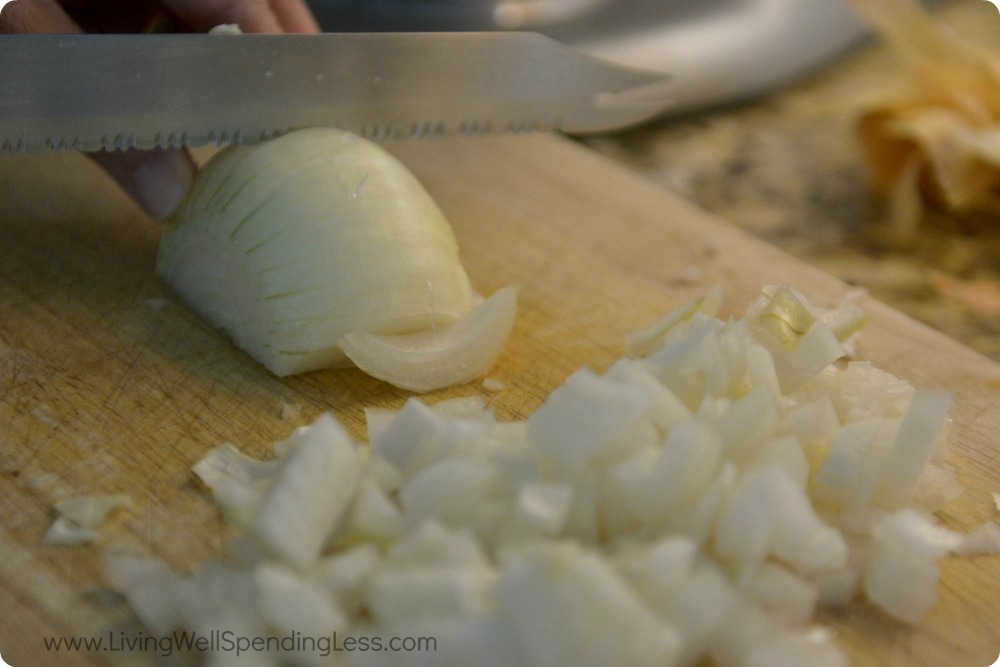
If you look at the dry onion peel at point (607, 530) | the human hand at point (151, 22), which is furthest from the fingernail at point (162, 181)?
the dry onion peel at point (607, 530)

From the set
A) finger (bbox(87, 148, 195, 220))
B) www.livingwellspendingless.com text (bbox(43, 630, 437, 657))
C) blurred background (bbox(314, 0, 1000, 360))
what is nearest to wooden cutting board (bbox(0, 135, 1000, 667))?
www.livingwellspendingless.com text (bbox(43, 630, 437, 657))

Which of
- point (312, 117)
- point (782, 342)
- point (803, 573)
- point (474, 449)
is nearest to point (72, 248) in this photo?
point (312, 117)

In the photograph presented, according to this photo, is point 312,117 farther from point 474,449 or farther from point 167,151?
point 474,449

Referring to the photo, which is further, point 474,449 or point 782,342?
point 782,342

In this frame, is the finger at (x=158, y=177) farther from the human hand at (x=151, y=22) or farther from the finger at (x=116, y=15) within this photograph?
the finger at (x=116, y=15)

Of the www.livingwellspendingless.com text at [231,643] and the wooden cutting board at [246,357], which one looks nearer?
the www.livingwellspendingless.com text at [231,643]

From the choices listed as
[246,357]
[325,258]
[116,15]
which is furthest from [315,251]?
[116,15]

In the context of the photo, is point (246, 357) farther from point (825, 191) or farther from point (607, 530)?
point (825, 191)
